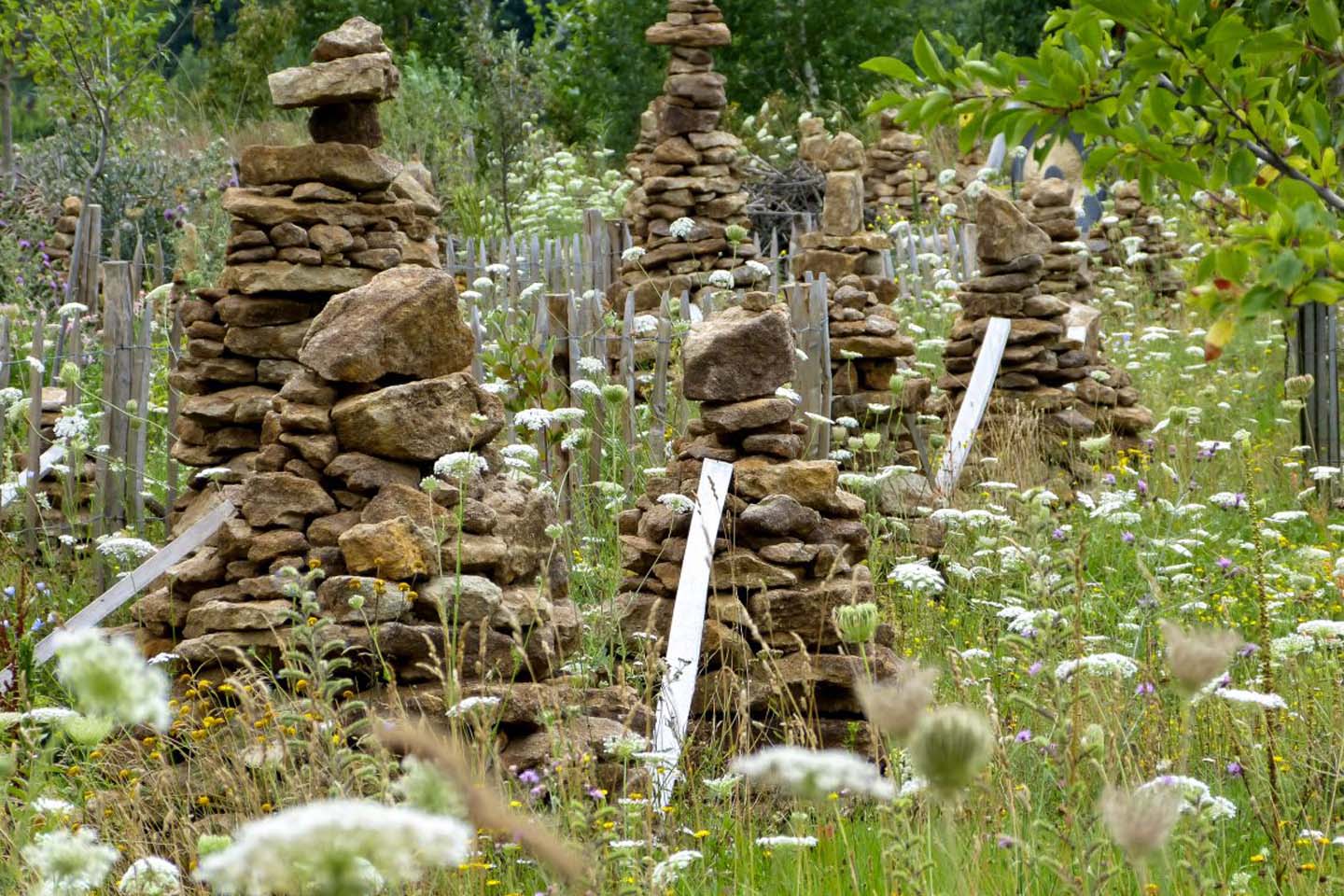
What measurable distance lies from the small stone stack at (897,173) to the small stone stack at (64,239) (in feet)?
26.1

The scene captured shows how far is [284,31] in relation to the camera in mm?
26047

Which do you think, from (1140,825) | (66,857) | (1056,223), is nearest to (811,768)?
(1140,825)

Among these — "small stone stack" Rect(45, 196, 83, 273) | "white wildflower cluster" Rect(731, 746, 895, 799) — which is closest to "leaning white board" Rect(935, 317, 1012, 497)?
"white wildflower cluster" Rect(731, 746, 895, 799)

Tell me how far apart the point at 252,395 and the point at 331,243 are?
2.32 feet

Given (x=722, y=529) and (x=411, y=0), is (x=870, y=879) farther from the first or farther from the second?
(x=411, y=0)

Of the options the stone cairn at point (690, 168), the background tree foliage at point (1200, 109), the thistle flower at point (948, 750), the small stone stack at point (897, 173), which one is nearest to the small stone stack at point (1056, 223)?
the stone cairn at point (690, 168)

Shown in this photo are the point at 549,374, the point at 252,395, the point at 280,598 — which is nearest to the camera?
the point at 280,598

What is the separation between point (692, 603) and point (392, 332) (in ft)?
3.97

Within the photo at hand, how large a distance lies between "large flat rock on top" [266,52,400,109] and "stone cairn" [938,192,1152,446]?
143 inches

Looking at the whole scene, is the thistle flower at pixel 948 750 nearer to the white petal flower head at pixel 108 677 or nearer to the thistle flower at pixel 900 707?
the thistle flower at pixel 900 707

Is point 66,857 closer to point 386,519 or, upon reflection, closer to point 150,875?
point 150,875

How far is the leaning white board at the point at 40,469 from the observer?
612 cm

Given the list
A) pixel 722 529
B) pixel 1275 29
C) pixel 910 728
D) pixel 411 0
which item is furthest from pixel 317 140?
pixel 411 0

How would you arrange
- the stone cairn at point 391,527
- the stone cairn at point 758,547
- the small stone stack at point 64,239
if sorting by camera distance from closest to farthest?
the stone cairn at point 391,527 < the stone cairn at point 758,547 < the small stone stack at point 64,239
